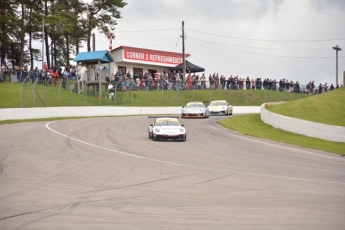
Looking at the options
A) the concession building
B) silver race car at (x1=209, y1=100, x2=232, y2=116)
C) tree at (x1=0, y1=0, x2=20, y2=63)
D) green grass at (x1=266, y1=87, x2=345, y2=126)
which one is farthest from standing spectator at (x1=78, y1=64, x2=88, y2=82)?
green grass at (x1=266, y1=87, x2=345, y2=126)

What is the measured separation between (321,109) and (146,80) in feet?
74.0

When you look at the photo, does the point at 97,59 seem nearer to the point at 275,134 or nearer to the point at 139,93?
the point at 139,93

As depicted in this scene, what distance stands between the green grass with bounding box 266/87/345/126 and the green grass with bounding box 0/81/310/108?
52.9ft

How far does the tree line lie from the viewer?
165ft

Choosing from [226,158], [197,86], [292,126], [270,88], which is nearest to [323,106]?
[292,126]

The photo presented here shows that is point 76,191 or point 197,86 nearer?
point 76,191

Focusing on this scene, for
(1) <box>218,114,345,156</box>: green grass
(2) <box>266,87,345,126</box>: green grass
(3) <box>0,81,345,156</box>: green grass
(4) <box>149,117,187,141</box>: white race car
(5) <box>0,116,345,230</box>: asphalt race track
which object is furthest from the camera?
(2) <box>266,87,345,126</box>: green grass

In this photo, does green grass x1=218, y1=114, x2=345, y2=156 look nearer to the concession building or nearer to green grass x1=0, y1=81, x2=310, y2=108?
green grass x1=0, y1=81, x2=310, y2=108

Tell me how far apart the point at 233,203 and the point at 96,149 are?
1001 centimetres

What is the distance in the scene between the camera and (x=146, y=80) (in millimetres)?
52031

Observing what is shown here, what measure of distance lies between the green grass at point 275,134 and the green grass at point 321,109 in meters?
2.15

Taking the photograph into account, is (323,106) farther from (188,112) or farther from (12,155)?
(12,155)

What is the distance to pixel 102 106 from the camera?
43562 mm

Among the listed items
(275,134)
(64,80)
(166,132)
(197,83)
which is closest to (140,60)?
(197,83)
